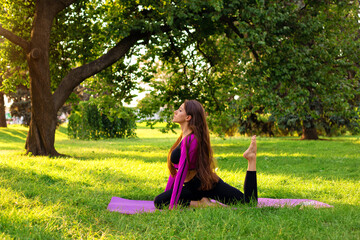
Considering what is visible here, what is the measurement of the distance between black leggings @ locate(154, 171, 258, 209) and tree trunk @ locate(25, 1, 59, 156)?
7.44 meters

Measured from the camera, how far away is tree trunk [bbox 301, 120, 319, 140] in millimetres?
21344

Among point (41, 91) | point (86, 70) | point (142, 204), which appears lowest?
point (142, 204)

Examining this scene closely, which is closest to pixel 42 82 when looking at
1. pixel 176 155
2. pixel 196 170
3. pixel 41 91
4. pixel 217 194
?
pixel 41 91

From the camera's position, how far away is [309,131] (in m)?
21.8

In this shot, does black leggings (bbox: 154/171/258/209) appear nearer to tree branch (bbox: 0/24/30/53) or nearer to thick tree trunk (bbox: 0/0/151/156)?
thick tree trunk (bbox: 0/0/151/156)

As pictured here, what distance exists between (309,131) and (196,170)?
59.2ft

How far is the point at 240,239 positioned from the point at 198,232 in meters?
0.47

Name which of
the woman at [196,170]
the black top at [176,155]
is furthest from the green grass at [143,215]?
the black top at [176,155]

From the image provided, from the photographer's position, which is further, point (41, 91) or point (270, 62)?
point (270, 62)

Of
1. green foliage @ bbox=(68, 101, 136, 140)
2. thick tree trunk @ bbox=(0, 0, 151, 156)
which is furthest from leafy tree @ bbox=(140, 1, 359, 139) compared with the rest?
green foliage @ bbox=(68, 101, 136, 140)

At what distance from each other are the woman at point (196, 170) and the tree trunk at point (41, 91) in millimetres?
7404

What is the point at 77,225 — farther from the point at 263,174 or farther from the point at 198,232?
the point at 263,174

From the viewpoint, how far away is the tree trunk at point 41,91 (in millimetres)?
11602

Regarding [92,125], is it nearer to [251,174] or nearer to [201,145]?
[201,145]
